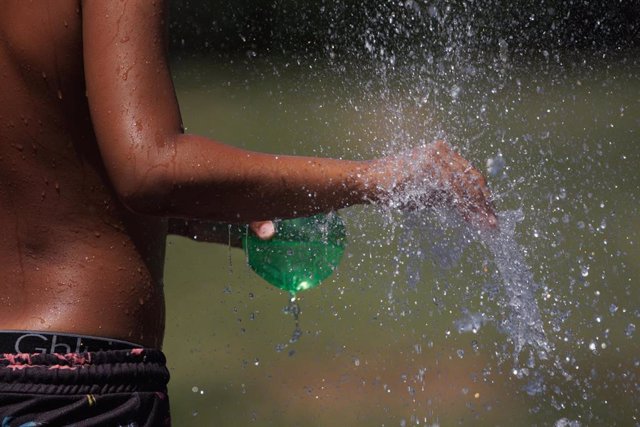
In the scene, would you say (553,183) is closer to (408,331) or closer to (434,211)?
(408,331)

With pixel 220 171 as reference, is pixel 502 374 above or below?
above

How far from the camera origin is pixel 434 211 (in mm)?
1490

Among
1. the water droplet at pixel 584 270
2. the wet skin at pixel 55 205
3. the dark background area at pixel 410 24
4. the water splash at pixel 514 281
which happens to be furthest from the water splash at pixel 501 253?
the dark background area at pixel 410 24

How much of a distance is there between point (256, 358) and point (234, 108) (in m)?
2.39

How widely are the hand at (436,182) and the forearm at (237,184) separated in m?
0.03

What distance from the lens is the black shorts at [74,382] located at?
4.02ft

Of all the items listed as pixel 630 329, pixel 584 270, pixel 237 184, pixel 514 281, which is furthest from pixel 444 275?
pixel 237 184

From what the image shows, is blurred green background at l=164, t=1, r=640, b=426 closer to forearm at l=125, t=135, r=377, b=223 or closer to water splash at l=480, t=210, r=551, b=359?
water splash at l=480, t=210, r=551, b=359

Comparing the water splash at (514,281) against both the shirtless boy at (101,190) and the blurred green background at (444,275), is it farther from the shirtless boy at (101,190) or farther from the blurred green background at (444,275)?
the shirtless boy at (101,190)

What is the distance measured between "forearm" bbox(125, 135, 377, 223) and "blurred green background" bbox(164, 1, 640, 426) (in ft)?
1.94

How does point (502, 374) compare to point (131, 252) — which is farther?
point (502, 374)


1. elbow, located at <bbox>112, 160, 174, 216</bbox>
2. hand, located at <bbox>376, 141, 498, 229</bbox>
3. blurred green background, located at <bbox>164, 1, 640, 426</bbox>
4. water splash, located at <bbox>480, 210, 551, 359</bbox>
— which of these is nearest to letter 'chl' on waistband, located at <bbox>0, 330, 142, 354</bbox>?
elbow, located at <bbox>112, 160, 174, 216</bbox>

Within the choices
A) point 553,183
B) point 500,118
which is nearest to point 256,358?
point 553,183

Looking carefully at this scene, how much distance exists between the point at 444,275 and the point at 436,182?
1.85m
